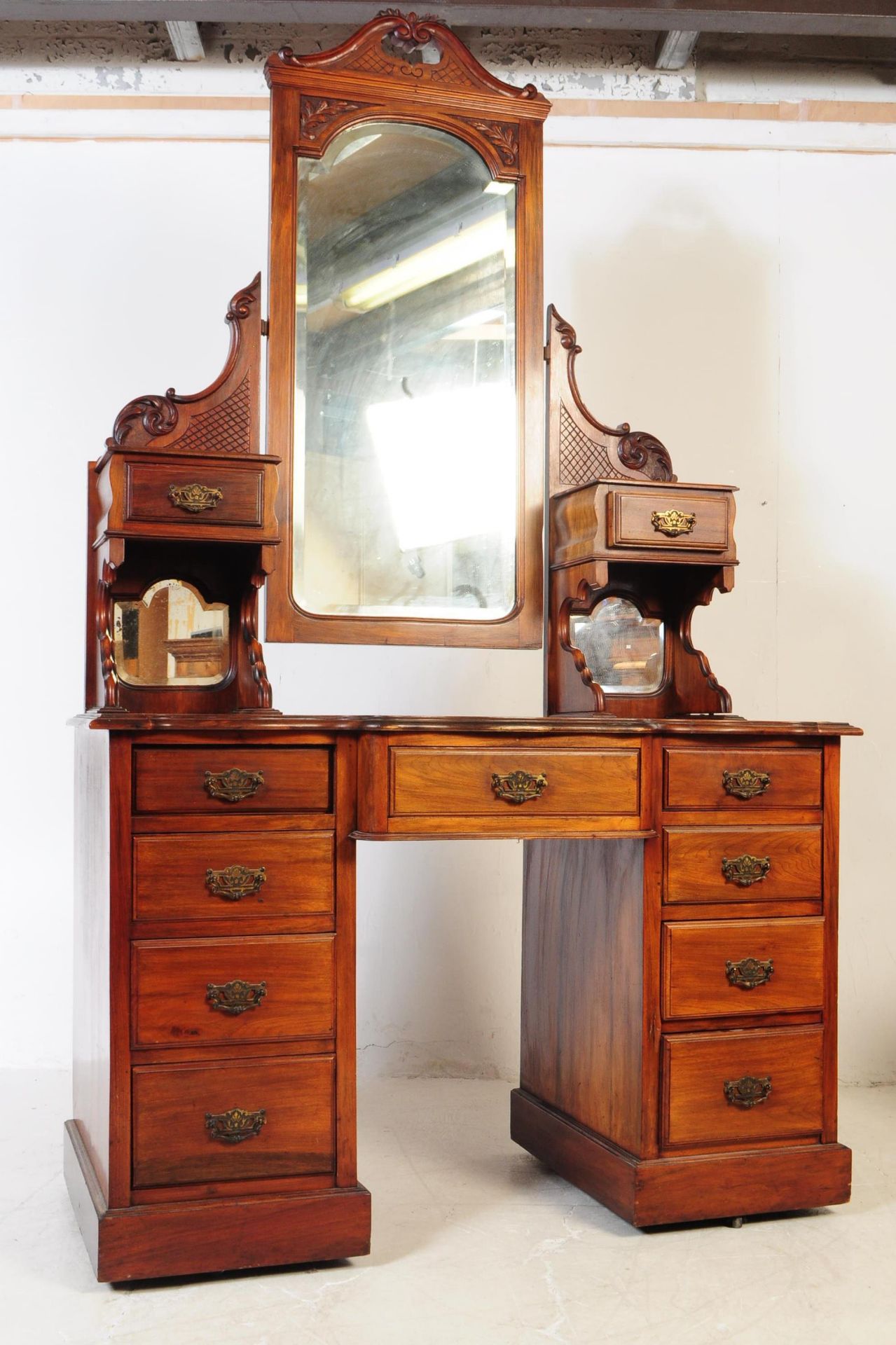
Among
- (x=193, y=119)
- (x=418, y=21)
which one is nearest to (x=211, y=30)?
(x=193, y=119)

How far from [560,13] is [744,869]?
2306mm

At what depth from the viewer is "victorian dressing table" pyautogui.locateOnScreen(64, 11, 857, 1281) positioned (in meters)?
2.29

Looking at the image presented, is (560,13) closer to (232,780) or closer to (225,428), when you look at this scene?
(225,428)

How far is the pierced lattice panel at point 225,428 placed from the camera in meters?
2.71

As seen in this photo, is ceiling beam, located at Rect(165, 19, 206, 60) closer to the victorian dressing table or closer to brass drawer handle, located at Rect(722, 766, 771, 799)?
the victorian dressing table

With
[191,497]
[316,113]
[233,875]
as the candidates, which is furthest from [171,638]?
[316,113]

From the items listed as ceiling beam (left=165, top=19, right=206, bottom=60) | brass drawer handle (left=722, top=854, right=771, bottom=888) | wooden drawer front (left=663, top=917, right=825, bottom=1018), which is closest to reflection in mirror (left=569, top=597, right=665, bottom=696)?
brass drawer handle (left=722, top=854, right=771, bottom=888)

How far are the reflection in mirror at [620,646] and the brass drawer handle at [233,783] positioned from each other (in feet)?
3.20

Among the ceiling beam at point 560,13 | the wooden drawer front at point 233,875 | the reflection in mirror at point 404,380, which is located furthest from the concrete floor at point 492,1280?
the ceiling beam at point 560,13

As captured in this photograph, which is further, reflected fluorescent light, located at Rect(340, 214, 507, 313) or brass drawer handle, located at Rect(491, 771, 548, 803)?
reflected fluorescent light, located at Rect(340, 214, 507, 313)

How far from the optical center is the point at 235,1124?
7.52ft

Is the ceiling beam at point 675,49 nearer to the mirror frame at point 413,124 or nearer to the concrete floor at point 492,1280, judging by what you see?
the mirror frame at point 413,124

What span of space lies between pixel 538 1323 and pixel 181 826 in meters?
1.03

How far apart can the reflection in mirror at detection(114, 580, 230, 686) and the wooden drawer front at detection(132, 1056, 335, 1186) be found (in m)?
0.84
